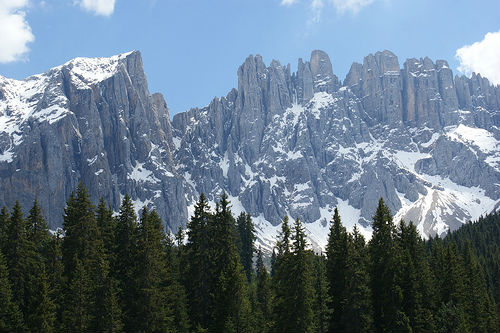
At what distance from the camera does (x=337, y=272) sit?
55.4m

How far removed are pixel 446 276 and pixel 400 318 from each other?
15.9 meters

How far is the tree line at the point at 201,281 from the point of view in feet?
160

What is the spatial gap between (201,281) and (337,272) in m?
13.7

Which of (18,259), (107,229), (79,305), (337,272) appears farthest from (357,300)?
(18,259)

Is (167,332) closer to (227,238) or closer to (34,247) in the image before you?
(227,238)

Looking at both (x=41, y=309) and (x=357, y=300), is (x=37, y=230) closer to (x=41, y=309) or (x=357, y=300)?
(x=41, y=309)

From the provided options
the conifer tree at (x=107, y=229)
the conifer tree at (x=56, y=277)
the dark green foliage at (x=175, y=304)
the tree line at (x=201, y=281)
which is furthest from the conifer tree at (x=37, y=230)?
the dark green foliage at (x=175, y=304)

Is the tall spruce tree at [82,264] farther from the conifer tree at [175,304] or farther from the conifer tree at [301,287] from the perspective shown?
the conifer tree at [301,287]

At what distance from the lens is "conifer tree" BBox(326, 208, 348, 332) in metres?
53.2

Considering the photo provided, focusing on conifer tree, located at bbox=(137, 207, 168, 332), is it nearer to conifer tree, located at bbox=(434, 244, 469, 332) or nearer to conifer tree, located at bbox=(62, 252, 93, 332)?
conifer tree, located at bbox=(62, 252, 93, 332)

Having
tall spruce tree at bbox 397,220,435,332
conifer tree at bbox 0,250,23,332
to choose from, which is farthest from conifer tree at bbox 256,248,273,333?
conifer tree at bbox 0,250,23,332

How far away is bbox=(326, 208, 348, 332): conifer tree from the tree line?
129mm

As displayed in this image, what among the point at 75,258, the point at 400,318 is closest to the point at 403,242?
the point at 400,318

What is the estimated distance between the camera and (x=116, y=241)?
186 feet
